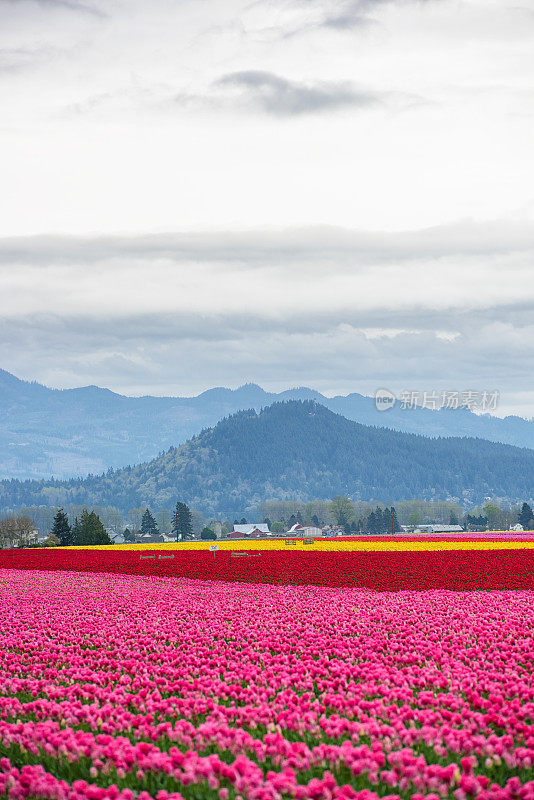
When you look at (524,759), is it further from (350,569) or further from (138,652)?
(350,569)

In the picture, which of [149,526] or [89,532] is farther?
[149,526]

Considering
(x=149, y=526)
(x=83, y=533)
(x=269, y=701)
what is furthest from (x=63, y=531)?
(x=149, y=526)

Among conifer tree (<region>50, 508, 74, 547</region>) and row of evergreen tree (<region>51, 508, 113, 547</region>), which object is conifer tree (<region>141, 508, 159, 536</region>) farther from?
row of evergreen tree (<region>51, 508, 113, 547</region>)

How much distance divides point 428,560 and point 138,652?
25.3 m

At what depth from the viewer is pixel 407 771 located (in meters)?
7.27

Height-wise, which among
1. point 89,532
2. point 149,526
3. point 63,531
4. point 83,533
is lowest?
point 149,526

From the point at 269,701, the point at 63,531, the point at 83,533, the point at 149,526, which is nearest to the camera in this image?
the point at 269,701

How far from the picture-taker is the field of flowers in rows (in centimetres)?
753

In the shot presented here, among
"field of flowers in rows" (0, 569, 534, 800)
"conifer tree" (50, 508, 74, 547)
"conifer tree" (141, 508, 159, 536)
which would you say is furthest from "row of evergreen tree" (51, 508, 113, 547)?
"conifer tree" (141, 508, 159, 536)

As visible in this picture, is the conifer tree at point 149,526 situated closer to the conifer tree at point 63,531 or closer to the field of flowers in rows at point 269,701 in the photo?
the conifer tree at point 63,531

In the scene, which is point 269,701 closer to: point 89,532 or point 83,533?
point 89,532

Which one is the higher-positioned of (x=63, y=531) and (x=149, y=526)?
(x=63, y=531)

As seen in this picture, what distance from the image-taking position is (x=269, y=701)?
10.9 m

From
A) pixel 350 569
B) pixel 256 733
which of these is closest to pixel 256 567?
pixel 350 569
